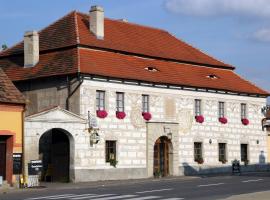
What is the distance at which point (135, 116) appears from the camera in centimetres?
4269

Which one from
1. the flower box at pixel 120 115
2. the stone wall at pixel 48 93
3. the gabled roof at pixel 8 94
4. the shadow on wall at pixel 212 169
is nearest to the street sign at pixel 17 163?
the gabled roof at pixel 8 94

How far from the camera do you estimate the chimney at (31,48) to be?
1666 inches

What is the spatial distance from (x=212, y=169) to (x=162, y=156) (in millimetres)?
5368

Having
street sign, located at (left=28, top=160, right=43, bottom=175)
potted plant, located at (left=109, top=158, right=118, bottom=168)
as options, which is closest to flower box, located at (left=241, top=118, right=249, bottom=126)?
potted plant, located at (left=109, top=158, right=118, bottom=168)

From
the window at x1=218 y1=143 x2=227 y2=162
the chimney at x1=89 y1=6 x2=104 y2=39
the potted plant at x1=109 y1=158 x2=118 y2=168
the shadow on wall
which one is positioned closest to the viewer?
the potted plant at x1=109 y1=158 x2=118 y2=168

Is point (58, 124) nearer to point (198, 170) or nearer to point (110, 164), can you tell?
point (110, 164)

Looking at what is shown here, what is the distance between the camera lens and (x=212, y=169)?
4856 centimetres

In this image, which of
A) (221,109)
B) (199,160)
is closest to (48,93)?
(199,160)

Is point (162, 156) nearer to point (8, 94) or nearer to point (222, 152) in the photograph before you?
point (222, 152)

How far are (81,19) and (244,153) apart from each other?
16.9 meters

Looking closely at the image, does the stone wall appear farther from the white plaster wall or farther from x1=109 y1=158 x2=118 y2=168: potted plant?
x1=109 y1=158 x2=118 y2=168: potted plant

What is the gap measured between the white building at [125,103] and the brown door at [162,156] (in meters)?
0.07

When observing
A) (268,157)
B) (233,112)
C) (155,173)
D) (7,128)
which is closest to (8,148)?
(7,128)

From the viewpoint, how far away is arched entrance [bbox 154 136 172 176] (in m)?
44.5
